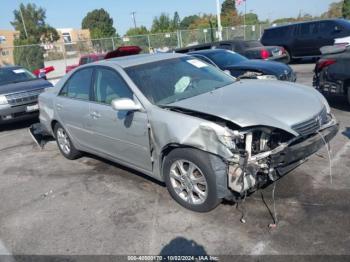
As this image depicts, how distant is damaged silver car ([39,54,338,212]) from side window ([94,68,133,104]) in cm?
1

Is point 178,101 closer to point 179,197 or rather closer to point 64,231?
point 179,197

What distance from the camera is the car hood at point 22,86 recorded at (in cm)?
812

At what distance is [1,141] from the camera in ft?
24.8

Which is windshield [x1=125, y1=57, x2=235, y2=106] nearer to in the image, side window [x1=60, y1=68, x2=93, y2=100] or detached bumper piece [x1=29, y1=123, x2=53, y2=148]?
side window [x1=60, y1=68, x2=93, y2=100]

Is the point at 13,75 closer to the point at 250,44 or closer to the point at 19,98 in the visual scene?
the point at 19,98

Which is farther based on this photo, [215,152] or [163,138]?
[163,138]

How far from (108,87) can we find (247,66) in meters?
4.79

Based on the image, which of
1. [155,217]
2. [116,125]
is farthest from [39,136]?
[155,217]

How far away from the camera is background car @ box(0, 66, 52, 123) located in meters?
7.93

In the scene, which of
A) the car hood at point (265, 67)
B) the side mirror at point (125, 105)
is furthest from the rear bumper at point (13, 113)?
the side mirror at point (125, 105)

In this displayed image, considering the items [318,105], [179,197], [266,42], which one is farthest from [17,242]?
Result: [266,42]

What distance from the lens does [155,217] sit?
3648 mm

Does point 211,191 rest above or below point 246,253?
above

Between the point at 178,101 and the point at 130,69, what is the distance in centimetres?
82
